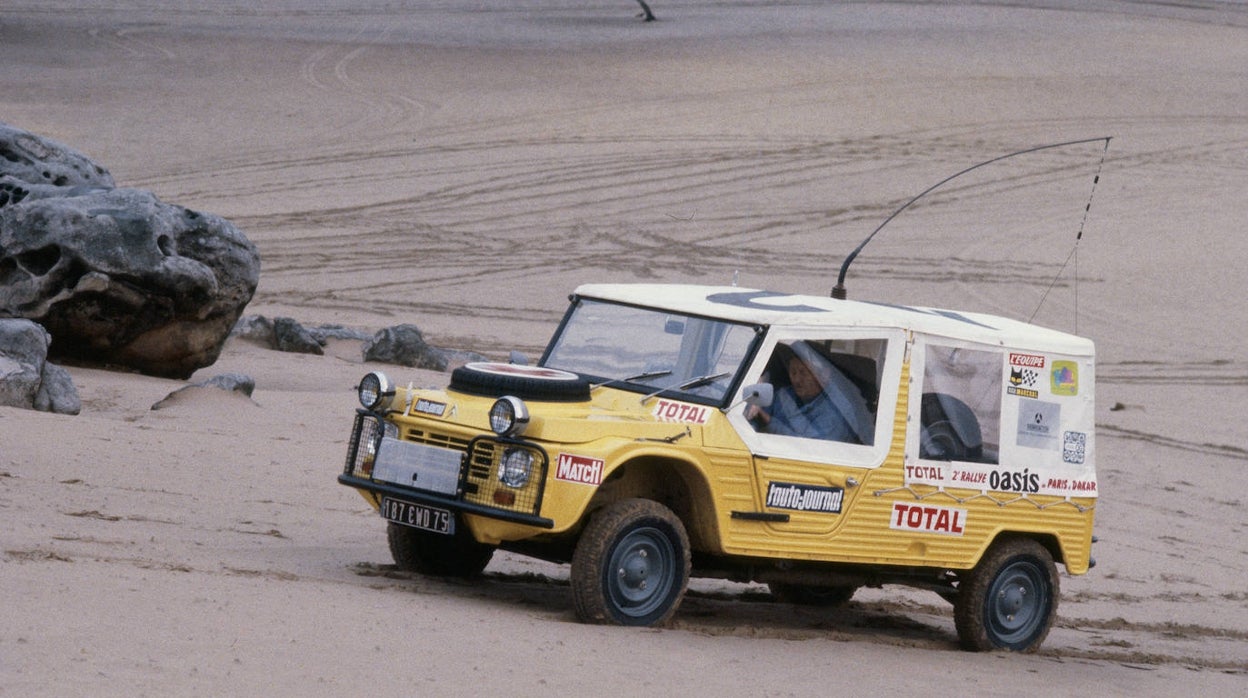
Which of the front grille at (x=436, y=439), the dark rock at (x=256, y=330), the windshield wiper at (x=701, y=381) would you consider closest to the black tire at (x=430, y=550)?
the front grille at (x=436, y=439)

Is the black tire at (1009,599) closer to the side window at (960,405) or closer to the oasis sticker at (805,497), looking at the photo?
the side window at (960,405)

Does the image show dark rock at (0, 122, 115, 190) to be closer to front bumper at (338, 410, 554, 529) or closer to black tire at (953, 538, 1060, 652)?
front bumper at (338, 410, 554, 529)

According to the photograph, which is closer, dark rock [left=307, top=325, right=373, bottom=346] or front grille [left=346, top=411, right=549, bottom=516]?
front grille [left=346, top=411, right=549, bottom=516]

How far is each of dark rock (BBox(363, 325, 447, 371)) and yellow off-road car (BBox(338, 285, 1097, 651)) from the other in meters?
8.25

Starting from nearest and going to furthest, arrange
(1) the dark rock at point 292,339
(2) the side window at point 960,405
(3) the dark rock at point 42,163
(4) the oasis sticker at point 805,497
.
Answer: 1. (4) the oasis sticker at point 805,497
2. (2) the side window at point 960,405
3. (3) the dark rock at point 42,163
4. (1) the dark rock at point 292,339

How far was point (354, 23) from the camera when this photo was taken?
139ft

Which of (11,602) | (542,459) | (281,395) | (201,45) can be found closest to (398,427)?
(542,459)

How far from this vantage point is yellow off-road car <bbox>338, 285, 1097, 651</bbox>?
7.94 meters

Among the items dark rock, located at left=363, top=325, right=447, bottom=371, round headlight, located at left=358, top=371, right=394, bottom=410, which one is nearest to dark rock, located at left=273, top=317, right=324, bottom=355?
dark rock, located at left=363, top=325, right=447, bottom=371

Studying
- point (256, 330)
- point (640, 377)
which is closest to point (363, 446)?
point (640, 377)

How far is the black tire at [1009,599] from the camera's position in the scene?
9.21 m

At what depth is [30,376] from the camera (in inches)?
481

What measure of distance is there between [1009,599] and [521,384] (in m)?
2.92

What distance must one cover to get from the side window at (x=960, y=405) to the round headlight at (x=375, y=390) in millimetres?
2619
